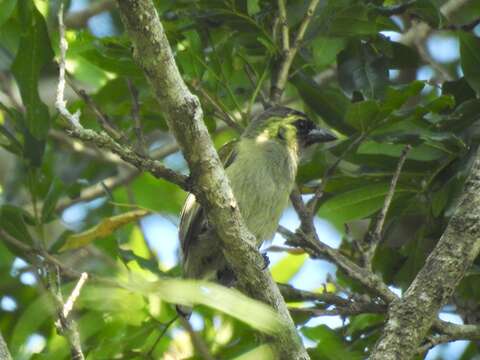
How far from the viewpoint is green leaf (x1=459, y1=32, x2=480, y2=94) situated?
519cm

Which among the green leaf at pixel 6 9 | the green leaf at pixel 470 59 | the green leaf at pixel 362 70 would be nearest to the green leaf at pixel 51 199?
the green leaf at pixel 6 9

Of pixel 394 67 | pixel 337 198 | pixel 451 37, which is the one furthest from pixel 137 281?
pixel 451 37

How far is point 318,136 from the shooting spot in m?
6.25

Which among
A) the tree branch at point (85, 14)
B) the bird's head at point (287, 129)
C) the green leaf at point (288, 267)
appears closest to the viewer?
the bird's head at point (287, 129)

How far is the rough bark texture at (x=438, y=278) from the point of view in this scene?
4.12 meters

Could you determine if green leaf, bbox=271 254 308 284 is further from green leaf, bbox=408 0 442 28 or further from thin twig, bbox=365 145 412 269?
green leaf, bbox=408 0 442 28

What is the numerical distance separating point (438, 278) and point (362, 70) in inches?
68.5

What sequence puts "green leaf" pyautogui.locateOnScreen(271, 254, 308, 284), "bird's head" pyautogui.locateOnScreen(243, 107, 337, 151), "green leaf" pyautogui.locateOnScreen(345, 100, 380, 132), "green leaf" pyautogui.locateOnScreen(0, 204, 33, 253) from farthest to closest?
"green leaf" pyautogui.locateOnScreen(271, 254, 308, 284), "bird's head" pyautogui.locateOnScreen(243, 107, 337, 151), "green leaf" pyautogui.locateOnScreen(0, 204, 33, 253), "green leaf" pyautogui.locateOnScreen(345, 100, 380, 132)

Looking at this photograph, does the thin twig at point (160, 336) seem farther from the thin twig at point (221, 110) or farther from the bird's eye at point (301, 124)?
the bird's eye at point (301, 124)

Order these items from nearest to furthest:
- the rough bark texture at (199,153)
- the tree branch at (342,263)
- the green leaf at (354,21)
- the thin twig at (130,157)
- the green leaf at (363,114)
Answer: the rough bark texture at (199,153), the thin twig at (130,157), the tree branch at (342,263), the green leaf at (363,114), the green leaf at (354,21)

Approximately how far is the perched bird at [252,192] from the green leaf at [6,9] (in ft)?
4.41

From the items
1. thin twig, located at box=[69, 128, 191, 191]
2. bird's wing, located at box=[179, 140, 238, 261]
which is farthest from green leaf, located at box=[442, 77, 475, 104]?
thin twig, located at box=[69, 128, 191, 191]

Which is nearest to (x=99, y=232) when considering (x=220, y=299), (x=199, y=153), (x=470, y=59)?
(x=199, y=153)

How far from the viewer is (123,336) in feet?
16.1
